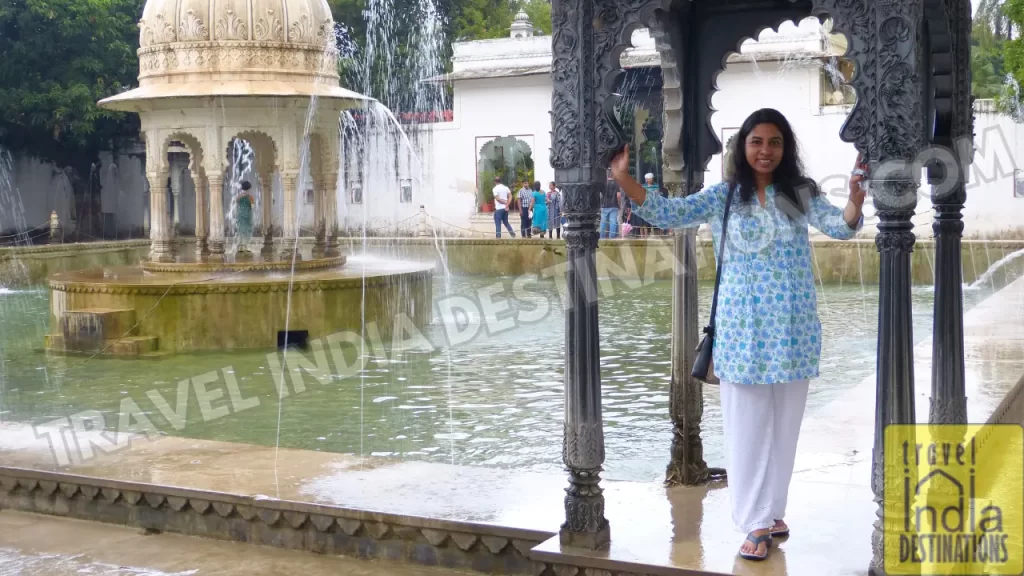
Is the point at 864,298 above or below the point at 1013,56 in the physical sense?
below

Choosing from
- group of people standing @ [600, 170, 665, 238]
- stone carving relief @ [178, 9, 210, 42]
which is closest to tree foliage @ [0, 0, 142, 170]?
group of people standing @ [600, 170, 665, 238]

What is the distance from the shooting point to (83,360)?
11.7 metres

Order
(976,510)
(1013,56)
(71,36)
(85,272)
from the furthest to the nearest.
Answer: (71,36) < (1013,56) < (85,272) < (976,510)

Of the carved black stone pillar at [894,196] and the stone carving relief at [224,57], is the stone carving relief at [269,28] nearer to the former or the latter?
the stone carving relief at [224,57]

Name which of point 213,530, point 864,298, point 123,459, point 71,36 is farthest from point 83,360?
point 71,36

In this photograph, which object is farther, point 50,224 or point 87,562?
point 50,224

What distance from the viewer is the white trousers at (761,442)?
4.12m

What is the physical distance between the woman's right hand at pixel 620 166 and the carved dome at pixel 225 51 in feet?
33.1

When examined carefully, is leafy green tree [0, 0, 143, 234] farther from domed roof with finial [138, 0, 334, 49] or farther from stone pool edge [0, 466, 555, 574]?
stone pool edge [0, 466, 555, 574]

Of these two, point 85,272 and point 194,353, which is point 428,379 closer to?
point 194,353

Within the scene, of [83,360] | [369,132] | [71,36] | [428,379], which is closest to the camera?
[428,379]

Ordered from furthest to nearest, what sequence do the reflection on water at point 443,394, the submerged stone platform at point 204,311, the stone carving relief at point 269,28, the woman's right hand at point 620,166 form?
the stone carving relief at point 269,28 → the submerged stone platform at point 204,311 → the reflection on water at point 443,394 → the woman's right hand at point 620,166

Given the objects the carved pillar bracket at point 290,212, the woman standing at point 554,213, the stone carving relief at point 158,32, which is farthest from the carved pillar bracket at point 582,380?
the woman standing at point 554,213

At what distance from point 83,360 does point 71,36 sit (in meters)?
19.1
